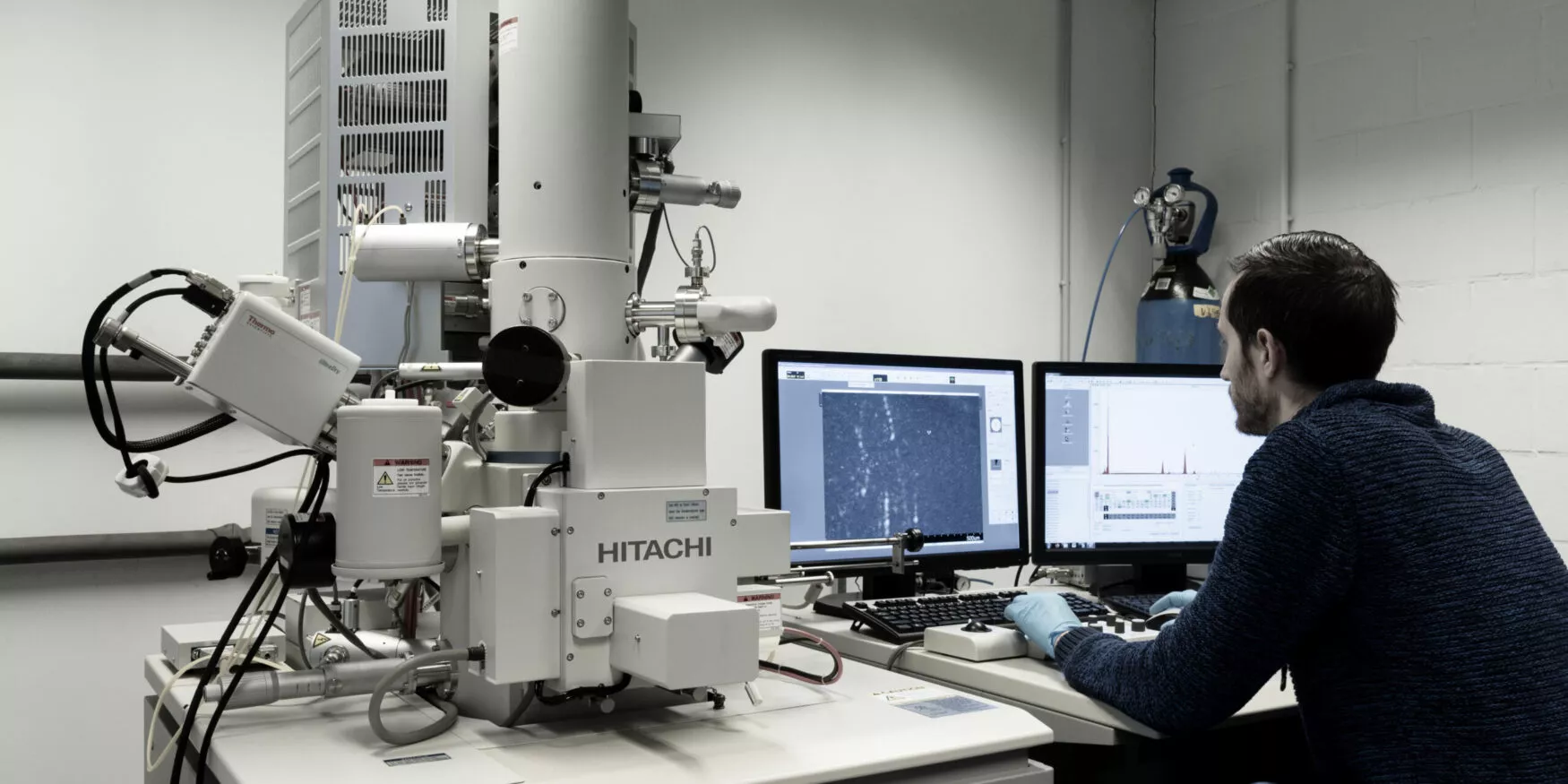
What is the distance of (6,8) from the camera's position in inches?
76.1

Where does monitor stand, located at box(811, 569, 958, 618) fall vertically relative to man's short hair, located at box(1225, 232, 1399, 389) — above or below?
below

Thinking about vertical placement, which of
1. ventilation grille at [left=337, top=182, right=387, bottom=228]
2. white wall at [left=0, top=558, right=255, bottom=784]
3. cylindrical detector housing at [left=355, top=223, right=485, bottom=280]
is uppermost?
ventilation grille at [left=337, top=182, right=387, bottom=228]

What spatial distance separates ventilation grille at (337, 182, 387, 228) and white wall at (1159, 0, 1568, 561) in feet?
8.12

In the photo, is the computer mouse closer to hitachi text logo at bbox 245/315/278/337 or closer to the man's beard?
the man's beard

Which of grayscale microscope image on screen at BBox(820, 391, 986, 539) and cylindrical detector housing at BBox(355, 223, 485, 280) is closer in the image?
cylindrical detector housing at BBox(355, 223, 485, 280)

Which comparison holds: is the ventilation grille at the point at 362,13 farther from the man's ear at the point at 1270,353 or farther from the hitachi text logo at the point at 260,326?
the man's ear at the point at 1270,353

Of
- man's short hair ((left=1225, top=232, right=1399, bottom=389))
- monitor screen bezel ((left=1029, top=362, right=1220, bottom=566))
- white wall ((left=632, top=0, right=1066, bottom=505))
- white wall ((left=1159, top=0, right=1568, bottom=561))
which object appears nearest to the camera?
man's short hair ((left=1225, top=232, right=1399, bottom=389))

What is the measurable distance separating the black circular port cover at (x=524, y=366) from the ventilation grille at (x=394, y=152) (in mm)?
357


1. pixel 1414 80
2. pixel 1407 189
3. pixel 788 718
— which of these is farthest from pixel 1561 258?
pixel 788 718

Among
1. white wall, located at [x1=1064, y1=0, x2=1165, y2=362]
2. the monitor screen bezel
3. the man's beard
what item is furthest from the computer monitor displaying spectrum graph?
white wall, located at [x1=1064, y1=0, x2=1165, y2=362]

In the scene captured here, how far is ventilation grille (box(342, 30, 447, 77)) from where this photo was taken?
133 cm

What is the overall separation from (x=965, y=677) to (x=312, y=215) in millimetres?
1025

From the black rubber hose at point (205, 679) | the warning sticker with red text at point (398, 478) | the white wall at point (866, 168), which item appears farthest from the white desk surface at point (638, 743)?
the white wall at point (866, 168)

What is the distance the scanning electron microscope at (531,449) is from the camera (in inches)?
40.4
